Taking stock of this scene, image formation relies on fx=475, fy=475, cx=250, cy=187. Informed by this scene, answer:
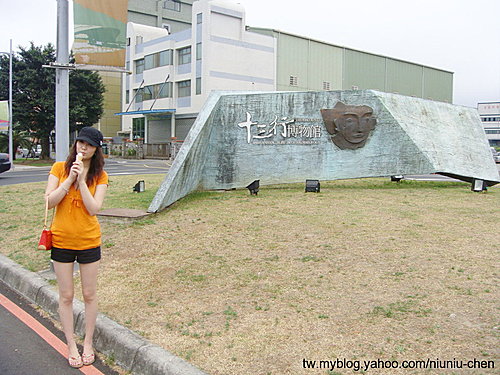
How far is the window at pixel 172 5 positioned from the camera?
5409cm

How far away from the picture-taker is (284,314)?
14.1 feet

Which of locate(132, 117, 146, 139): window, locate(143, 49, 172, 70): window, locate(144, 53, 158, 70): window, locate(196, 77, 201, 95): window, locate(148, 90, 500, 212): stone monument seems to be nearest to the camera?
locate(148, 90, 500, 212): stone monument

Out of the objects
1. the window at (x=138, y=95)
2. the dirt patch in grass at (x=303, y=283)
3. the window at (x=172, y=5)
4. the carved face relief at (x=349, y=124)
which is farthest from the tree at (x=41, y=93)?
the dirt patch in grass at (x=303, y=283)

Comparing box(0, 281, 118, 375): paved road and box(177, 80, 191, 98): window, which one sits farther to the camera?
box(177, 80, 191, 98): window

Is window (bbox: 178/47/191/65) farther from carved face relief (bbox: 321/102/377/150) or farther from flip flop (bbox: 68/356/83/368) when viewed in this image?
flip flop (bbox: 68/356/83/368)

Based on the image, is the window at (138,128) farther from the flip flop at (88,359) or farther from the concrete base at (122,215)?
the flip flop at (88,359)

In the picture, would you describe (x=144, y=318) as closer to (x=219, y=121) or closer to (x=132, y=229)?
(x=132, y=229)

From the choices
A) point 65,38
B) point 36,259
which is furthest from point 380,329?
point 65,38

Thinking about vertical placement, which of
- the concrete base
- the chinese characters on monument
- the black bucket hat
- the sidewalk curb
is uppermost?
the chinese characters on monument

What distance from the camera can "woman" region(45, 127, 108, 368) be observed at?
3555 millimetres

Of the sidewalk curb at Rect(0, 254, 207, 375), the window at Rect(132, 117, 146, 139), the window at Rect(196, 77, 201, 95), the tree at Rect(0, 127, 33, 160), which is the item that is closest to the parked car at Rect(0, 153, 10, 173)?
the tree at Rect(0, 127, 33, 160)

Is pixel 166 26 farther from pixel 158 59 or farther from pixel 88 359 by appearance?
pixel 88 359

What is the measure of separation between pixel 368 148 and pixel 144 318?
31.1 feet

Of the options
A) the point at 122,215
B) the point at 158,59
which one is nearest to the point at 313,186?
the point at 122,215
